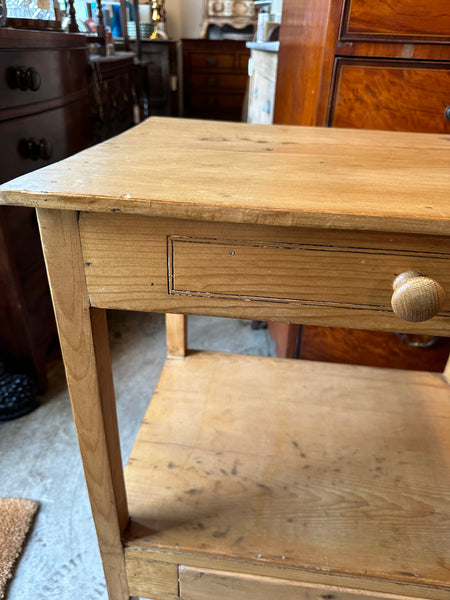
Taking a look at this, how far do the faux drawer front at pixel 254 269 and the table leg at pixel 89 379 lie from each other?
2 centimetres

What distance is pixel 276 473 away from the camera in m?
0.69

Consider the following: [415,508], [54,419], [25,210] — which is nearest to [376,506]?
[415,508]

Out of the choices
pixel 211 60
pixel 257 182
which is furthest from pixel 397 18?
pixel 211 60

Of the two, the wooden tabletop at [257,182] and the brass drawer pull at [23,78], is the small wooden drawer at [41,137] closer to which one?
the brass drawer pull at [23,78]

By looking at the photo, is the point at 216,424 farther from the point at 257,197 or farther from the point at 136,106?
the point at 136,106

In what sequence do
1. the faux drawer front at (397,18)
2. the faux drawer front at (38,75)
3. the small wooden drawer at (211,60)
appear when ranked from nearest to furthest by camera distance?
the faux drawer front at (397,18) < the faux drawer front at (38,75) < the small wooden drawer at (211,60)

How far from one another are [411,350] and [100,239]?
0.80 m

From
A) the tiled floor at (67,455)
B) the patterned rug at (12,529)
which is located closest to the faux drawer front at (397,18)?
the tiled floor at (67,455)

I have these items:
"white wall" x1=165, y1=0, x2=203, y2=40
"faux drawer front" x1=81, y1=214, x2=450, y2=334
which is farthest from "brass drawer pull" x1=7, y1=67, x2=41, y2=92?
"white wall" x1=165, y1=0, x2=203, y2=40

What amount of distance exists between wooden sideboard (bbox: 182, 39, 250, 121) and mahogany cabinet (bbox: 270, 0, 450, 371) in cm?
238

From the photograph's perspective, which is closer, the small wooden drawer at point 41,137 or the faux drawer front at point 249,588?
the faux drawer front at point 249,588

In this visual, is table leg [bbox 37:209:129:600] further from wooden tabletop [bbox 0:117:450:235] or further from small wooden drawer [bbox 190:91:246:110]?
small wooden drawer [bbox 190:91:246:110]

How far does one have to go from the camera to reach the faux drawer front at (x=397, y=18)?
0.73 metres

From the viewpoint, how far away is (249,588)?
584 mm
